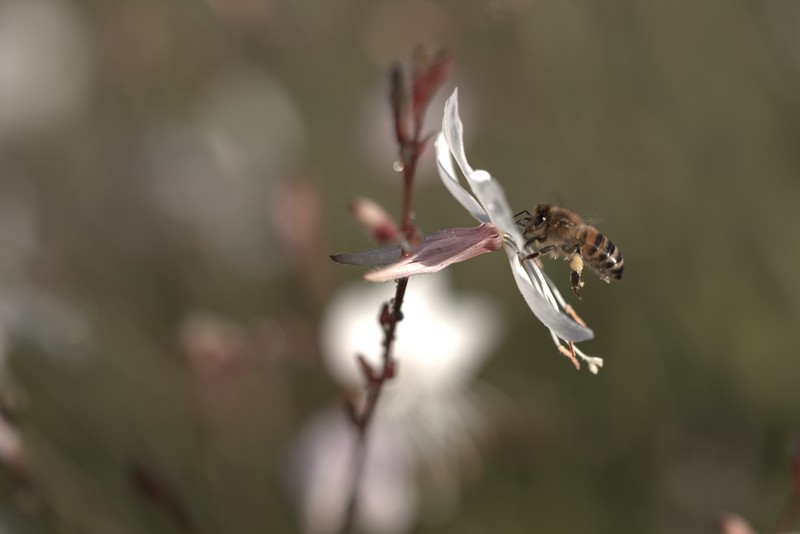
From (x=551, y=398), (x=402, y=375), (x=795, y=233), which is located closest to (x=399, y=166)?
(x=402, y=375)

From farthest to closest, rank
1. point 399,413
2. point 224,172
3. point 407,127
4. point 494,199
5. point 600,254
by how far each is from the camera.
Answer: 1. point 224,172
2. point 399,413
3. point 600,254
4. point 407,127
5. point 494,199

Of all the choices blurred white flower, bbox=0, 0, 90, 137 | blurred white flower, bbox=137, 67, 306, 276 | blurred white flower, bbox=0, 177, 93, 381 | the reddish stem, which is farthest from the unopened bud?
blurred white flower, bbox=0, 0, 90, 137

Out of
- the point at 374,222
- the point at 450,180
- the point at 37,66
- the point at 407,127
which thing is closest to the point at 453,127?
the point at 450,180

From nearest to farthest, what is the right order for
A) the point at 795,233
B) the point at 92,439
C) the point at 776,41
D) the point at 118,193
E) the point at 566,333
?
the point at 566,333 → the point at 92,439 → the point at 795,233 → the point at 776,41 → the point at 118,193

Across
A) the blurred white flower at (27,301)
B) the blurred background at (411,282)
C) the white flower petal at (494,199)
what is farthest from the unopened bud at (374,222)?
the blurred white flower at (27,301)

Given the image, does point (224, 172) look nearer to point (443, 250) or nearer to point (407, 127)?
point (407, 127)

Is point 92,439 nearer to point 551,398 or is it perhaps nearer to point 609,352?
point 551,398
